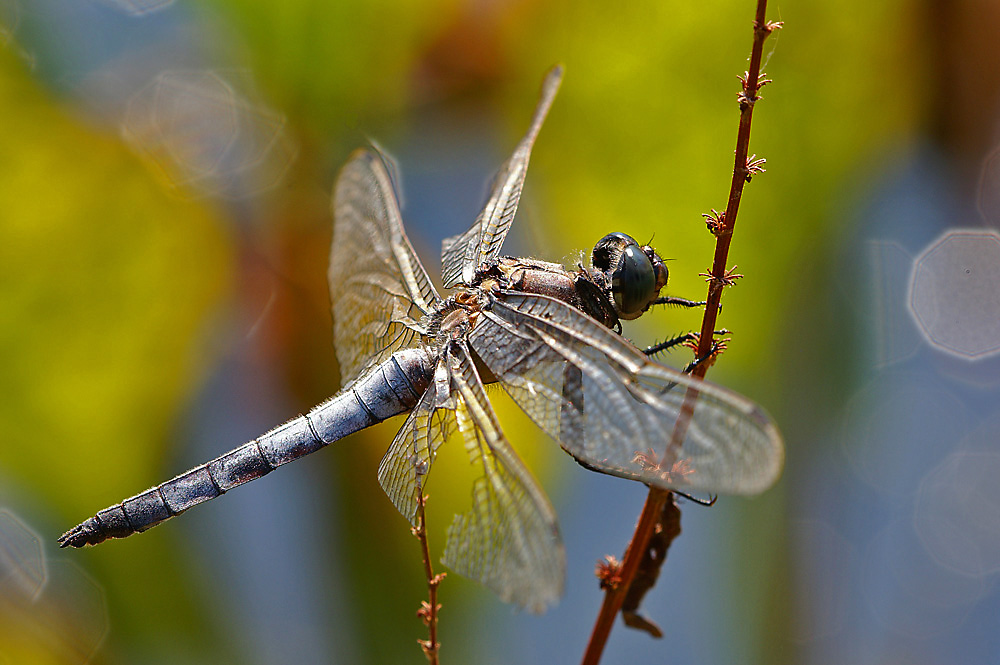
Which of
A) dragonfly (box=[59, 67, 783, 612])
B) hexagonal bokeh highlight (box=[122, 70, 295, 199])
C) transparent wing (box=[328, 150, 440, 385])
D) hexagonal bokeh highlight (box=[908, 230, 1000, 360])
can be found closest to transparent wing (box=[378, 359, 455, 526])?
dragonfly (box=[59, 67, 783, 612])

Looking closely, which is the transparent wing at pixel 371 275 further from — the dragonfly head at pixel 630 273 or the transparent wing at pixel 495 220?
the dragonfly head at pixel 630 273

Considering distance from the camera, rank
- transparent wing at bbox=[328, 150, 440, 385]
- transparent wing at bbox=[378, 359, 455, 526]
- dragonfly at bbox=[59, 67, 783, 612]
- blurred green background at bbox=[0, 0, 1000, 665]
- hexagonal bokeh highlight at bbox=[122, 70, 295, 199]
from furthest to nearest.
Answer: hexagonal bokeh highlight at bbox=[122, 70, 295, 199] → blurred green background at bbox=[0, 0, 1000, 665] → transparent wing at bbox=[328, 150, 440, 385] → transparent wing at bbox=[378, 359, 455, 526] → dragonfly at bbox=[59, 67, 783, 612]

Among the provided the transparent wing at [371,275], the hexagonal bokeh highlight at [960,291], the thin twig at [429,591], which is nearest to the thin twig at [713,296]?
the thin twig at [429,591]

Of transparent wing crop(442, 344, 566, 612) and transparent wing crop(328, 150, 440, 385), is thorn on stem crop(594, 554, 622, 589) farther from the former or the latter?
transparent wing crop(328, 150, 440, 385)

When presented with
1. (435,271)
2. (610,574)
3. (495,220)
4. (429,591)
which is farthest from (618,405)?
(435,271)

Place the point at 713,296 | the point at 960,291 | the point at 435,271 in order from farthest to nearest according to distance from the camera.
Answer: the point at 435,271, the point at 960,291, the point at 713,296

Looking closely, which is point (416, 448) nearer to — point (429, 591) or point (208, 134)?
point (429, 591)
